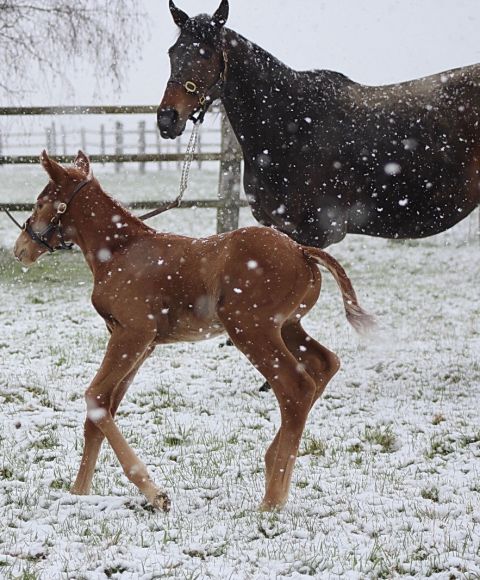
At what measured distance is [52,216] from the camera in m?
3.70

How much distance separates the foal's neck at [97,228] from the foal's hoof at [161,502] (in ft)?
3.72

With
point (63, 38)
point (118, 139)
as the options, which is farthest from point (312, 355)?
point (118, 139)

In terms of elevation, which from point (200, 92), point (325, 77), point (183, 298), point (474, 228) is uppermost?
point (325, 77)

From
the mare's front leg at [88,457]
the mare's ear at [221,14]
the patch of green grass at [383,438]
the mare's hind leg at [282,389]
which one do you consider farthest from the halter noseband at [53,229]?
the patch of green grass at [383,438]

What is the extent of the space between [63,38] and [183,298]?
338 inches

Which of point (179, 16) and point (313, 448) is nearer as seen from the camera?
point (313, 448)

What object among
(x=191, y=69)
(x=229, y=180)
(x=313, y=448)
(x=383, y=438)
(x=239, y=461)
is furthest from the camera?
(x=229, y=180)

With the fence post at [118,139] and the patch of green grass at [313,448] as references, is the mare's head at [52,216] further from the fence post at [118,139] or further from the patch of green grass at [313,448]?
the fence post at [118,139]

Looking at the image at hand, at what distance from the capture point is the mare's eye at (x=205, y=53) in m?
5.07

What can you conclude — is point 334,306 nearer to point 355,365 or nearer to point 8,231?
point 355,365

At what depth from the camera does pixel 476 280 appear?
1050 cm

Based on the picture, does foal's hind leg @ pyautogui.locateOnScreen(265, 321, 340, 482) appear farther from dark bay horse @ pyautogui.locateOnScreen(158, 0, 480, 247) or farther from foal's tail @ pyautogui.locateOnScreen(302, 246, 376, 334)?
dark bay horse @ pyautogui.locateOnScreen(158, 0, 480, 247)

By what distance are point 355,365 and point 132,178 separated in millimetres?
20316

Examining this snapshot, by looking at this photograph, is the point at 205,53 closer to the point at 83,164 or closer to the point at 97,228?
the point at 83,164
